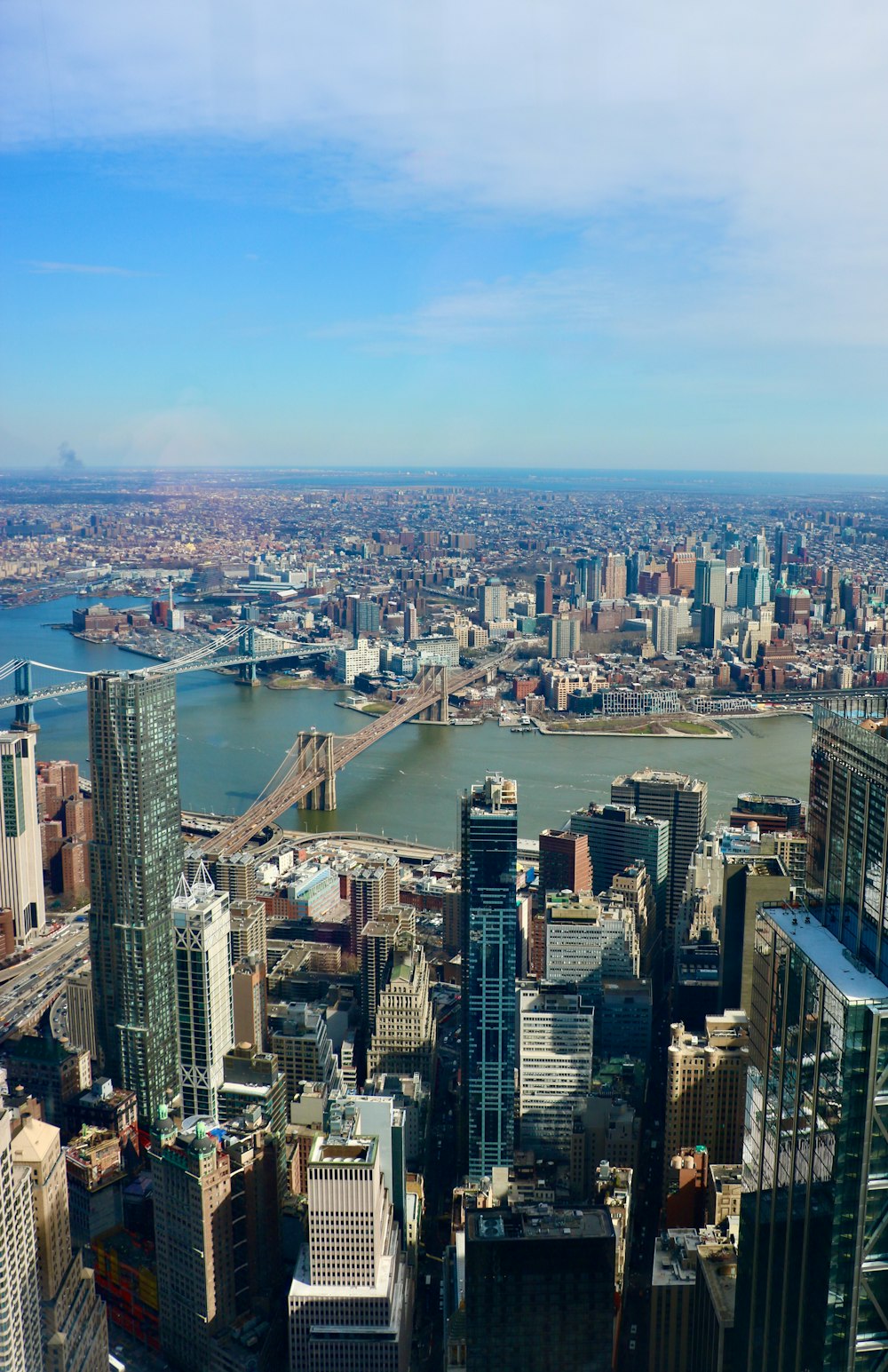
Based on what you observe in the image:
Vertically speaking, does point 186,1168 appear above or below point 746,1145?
below

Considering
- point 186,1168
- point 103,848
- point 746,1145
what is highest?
point 746,1145

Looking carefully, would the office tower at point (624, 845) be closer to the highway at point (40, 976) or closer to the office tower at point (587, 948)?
the office tower at point (587, 948)

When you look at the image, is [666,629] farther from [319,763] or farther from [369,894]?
[369,894]

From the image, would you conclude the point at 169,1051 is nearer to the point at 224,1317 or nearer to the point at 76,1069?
the point at 76,1069

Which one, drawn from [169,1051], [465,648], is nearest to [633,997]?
[169,1051]

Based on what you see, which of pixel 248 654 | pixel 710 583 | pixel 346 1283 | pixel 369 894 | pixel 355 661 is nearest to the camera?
pixel 346 1283

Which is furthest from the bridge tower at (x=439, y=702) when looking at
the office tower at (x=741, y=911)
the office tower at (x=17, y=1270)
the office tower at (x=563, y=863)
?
the office tower at (x=17, y=1270)

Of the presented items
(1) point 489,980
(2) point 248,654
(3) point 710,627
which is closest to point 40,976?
(1) point 489,980

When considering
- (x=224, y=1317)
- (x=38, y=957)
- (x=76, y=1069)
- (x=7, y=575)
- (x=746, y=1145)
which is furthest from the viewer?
(x=7, y=575)
